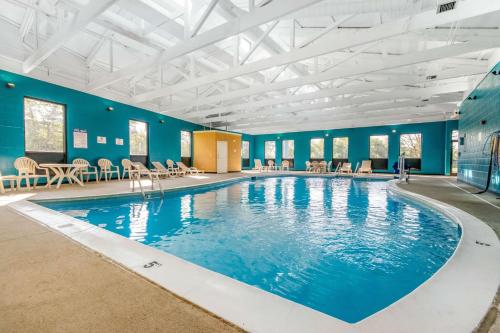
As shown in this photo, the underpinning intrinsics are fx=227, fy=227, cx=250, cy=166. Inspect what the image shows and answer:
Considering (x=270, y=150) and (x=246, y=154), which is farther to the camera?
(x=246, y=154)

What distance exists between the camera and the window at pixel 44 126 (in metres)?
6.07

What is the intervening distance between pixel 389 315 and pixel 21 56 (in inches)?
338

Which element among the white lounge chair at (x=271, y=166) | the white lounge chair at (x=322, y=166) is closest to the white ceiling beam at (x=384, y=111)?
the white lounge chair at (x=322, y=166)

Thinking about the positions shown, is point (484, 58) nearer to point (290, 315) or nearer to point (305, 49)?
point (305, 49)

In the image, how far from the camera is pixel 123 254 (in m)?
1.72

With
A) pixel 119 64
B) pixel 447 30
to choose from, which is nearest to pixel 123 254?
pixel 447 30

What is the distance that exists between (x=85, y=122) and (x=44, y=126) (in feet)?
3.61

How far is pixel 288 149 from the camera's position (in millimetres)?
17188

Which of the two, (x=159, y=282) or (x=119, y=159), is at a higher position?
(x=119, y=159)

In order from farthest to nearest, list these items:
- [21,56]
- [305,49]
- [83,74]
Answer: [83,74] < [21,56] < [305,49]

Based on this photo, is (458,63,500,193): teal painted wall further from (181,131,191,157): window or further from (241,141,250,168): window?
(241,141,250,168): window

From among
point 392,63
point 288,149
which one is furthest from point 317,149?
point 392,63

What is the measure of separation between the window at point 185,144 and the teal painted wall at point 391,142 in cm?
723

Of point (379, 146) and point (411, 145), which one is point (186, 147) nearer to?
point (379, 146)
